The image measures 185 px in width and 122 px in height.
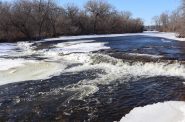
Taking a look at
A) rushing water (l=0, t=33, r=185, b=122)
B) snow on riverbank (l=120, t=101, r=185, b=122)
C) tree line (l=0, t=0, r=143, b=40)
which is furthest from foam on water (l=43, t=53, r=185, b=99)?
tree line (l=0, t=0, r=143, b=40)

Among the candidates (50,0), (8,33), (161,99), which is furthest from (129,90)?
(50,0)

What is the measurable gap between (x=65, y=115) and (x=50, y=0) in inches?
2257

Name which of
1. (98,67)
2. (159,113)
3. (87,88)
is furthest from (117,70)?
(159,113)

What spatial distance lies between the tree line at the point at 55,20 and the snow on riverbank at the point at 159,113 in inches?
1740

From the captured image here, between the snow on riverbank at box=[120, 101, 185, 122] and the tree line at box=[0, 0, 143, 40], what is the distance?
145ft

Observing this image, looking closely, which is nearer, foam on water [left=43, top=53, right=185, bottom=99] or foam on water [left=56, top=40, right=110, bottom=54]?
foam on water [left=43, top=53, right=185, bottom=99]

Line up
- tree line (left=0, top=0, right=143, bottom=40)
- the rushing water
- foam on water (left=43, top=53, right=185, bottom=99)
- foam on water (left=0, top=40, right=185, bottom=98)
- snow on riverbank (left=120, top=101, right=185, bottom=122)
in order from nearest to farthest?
snow on riverbank (left=120, top=101, right=185, bottom=122) → the rushing water → foam on water (left=43, top=53, right=185, bottom=99) → foam on water (left=0, top=40, right=185, bottom=98) → tree line (left=0, top=0, right=143, bottom=40)

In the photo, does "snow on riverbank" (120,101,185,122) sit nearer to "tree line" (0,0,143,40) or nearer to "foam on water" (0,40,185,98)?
"foam on water" (0,40,185,98)

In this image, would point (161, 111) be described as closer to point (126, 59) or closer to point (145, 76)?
point (145, 76)

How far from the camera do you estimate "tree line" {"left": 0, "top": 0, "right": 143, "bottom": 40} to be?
55737 mm

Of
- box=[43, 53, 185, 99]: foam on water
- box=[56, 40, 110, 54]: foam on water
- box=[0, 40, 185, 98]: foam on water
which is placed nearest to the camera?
box=[43, 53, 185, 99]: foam on water

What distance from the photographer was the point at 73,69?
1889cm

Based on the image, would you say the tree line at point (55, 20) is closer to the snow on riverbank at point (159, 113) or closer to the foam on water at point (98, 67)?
the foam on water at point (98, 67)

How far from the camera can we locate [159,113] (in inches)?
372
